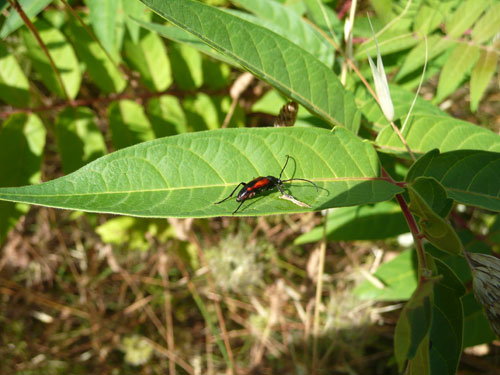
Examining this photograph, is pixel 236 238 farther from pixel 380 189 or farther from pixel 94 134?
pixel 380 189

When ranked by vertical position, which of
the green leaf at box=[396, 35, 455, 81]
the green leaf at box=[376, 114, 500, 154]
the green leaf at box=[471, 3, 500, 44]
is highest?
the green leaf at box=[471, 3, 500, 44]

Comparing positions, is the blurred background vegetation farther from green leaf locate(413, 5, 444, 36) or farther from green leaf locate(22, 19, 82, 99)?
green leaf locate(413, 5, 444, 36)

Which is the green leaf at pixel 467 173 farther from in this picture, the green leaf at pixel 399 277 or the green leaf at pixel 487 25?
the green leaf at pixel 399 277

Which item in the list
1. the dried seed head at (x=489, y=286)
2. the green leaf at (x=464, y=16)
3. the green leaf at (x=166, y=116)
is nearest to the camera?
the dried seed head at (x=489, y=286)

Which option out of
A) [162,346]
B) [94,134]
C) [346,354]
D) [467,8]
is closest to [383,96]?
[467,8]

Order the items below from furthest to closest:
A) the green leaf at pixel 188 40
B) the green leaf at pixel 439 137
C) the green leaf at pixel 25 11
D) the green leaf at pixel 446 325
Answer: the green leaf at pixel 25 11
the green leaf at pixel 188 40
the green leaf at pixel 439 137
the green leaf at pixel 446 325

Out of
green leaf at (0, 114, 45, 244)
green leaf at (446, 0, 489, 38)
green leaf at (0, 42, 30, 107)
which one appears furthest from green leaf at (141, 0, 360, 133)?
green leaf at (0, 42, 30, 107)

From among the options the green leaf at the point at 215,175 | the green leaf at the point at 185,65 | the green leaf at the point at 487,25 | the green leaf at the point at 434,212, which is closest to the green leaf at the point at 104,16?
the green leaf at the point at 185,65
